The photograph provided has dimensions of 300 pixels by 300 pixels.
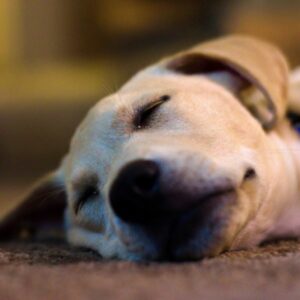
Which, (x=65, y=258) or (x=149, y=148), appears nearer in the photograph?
(x=149, y=148)

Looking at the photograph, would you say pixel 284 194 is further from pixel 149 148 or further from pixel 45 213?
pixel 45 213

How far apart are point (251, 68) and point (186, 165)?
2.02 ft

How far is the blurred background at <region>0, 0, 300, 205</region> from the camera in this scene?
Answer: 4.48 meters

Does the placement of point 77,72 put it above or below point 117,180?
below

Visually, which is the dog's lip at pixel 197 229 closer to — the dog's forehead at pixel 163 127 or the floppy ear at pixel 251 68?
the dog's forehead at pixel 163 127

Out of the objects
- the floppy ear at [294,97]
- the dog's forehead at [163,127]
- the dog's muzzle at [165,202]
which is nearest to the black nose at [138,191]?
the dog's muzzle at [165,202]

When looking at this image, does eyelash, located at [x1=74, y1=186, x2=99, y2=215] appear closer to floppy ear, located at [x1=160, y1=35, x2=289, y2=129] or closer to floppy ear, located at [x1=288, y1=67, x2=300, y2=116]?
floppy ear, located at [x1=160, y1=35, x2=289, y2=129]

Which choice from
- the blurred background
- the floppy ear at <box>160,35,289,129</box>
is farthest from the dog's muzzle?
the blurred background

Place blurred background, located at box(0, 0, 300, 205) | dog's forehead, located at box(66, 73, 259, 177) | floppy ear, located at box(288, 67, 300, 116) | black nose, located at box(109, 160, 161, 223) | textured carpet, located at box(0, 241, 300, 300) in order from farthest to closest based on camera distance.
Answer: blurred background, located at box(0, 0, 300, 205) < floppy ear, located at box(288, 67, 300, 116) < dog's forehead, located at box(66, 73, 259, 177) < black nose, located at box(109, 160, 161, 223) < textured carpet, located at box(0, 241, 300, 300)

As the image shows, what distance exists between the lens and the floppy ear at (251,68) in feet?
5.42

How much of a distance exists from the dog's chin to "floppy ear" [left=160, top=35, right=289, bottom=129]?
0.56 metres

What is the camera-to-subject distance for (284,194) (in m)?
1.56

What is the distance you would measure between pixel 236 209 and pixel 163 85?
22.6 inches

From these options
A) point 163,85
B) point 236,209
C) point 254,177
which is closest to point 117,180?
point 236,209
